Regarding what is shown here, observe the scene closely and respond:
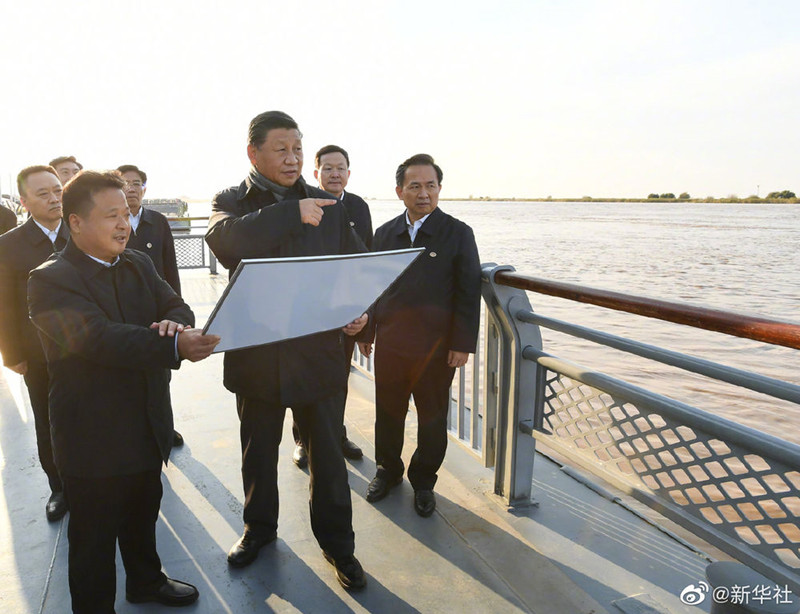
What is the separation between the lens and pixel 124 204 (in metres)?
1.79

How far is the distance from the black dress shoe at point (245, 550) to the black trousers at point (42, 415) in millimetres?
1098

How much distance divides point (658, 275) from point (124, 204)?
18393 millimetres

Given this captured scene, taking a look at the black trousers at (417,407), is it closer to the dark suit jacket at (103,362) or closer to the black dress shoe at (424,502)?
the black dress shoe at (424,502)

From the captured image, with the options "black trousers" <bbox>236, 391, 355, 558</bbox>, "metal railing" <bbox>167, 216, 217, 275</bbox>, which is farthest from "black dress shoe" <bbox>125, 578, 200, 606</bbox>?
"metal railing" <bbox>167, 216, 217, 275</bbox>

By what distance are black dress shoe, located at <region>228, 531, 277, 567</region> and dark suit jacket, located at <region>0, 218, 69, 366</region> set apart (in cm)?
139

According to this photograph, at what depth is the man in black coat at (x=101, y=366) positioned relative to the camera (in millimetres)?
1673

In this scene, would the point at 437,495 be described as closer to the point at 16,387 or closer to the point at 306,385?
the point at 306,385

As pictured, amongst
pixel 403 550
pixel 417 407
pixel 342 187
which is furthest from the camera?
pixel 342 187

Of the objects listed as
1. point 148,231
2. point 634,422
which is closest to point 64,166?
point 148,231

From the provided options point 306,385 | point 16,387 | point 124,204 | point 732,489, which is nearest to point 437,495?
point 306,385

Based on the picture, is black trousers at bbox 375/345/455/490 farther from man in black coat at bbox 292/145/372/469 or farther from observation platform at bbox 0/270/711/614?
man in black coat at bbox 292/145/372/469

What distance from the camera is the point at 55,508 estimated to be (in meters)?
2.66

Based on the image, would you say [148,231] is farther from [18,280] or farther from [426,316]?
[426,316]

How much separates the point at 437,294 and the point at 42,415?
2.06m
